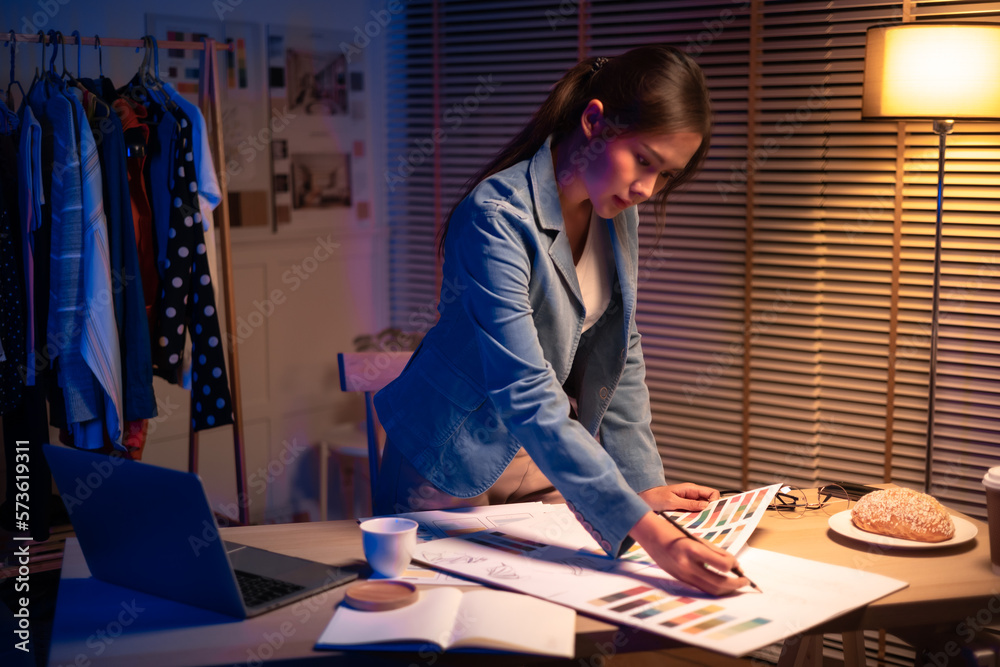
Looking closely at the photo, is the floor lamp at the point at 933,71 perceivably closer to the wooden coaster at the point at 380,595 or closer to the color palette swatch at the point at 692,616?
the color palette swatch at the point at 692,616

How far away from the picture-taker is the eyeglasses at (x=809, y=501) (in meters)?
1.73

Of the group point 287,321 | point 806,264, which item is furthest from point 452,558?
point 287,321

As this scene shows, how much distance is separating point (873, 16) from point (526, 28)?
4.36ft

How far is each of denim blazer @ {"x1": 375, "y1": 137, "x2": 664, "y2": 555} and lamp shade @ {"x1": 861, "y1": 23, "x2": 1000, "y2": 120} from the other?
106 cm

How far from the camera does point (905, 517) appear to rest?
60.7 inches

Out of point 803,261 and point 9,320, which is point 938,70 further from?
point 9,320

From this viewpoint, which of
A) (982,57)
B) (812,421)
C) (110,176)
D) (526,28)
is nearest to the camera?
(982,57)

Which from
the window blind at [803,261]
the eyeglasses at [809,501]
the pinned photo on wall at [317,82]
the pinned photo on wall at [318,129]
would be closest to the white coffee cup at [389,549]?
the eyeglasses at [809,501]

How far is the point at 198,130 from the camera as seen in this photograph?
285 centimetres

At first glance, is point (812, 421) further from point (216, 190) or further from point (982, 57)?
point (216, 190)

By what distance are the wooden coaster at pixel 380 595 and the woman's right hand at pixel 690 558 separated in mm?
350

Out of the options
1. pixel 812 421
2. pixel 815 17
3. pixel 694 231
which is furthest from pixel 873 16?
pixel 812 421

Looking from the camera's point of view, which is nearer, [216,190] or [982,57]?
[982,57]

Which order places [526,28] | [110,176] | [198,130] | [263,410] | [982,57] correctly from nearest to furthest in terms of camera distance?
[982,57], [110,176], [198,130], [526,28], [263,410]
